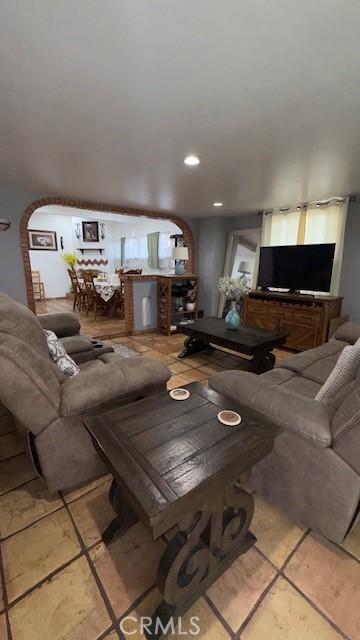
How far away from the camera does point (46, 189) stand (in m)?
3.27

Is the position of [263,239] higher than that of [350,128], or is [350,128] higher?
[350,128]

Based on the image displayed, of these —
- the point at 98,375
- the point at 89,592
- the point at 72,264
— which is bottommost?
the point at 89,592

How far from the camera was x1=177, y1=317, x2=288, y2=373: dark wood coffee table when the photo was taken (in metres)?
2.71

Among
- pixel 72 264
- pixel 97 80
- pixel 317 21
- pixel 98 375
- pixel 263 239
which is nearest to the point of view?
pixel 317 21

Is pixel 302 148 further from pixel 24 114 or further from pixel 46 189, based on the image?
pixel 46 189

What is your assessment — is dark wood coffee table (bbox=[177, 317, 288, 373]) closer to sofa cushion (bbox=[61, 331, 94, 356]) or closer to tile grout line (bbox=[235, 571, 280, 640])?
sofa cushion (bbox=[61, 331, 94, 356])

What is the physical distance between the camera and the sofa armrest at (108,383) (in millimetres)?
1274

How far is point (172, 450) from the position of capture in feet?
3.10

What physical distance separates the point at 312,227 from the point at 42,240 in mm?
6893

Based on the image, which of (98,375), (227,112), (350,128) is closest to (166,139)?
(227,112)

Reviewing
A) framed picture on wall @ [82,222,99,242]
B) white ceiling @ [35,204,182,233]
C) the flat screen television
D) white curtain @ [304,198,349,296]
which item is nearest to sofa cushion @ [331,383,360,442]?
the flat screen television

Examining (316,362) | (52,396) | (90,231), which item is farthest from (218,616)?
(90,231)

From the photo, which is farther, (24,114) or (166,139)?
(166,139)

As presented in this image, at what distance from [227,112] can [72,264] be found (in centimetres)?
692
